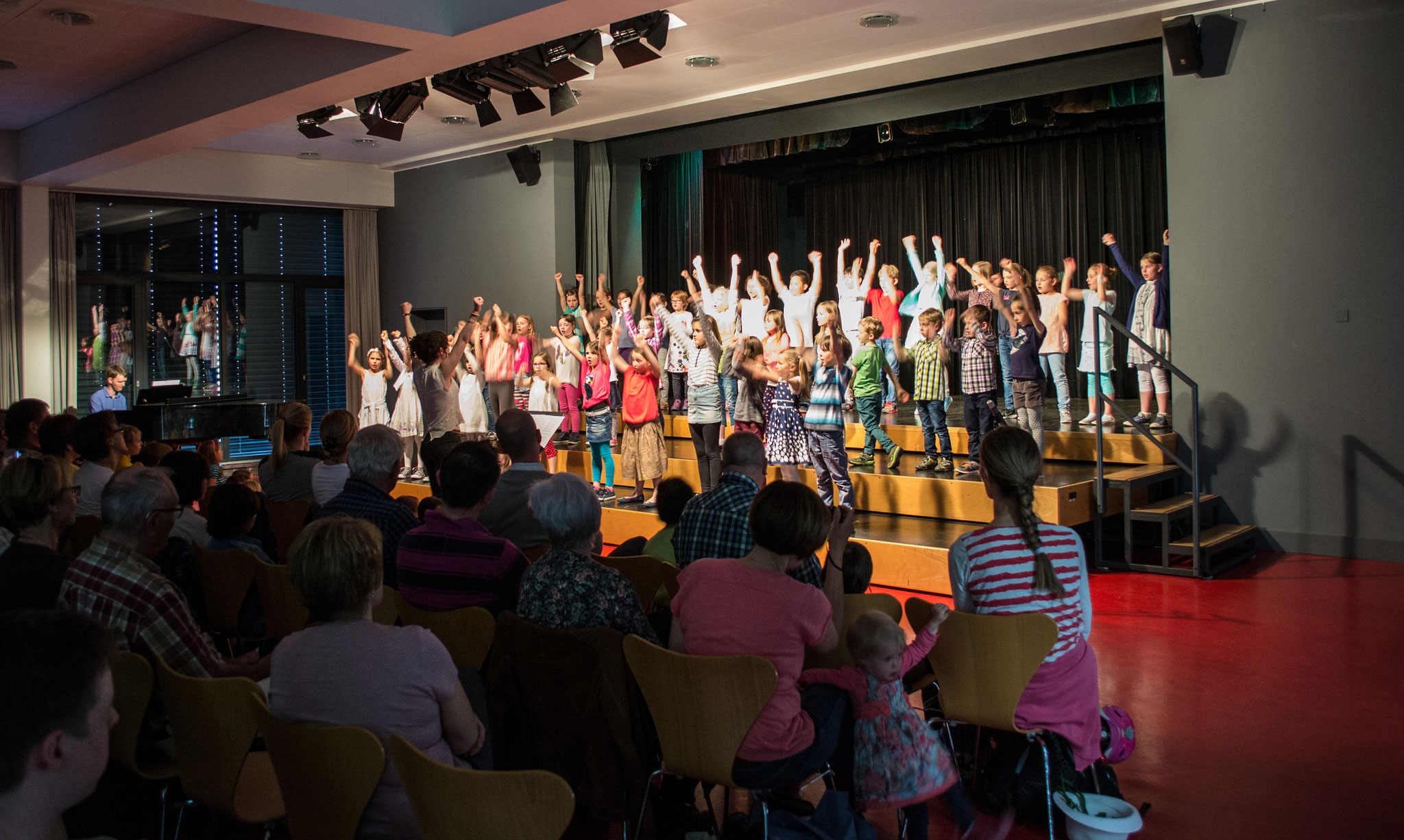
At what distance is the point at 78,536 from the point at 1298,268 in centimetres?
701

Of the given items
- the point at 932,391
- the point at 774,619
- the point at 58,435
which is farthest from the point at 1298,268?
the point at 58,435

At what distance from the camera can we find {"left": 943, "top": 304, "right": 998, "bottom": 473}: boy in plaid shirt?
22.1 feet

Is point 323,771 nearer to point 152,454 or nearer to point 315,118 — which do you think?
point 152,454

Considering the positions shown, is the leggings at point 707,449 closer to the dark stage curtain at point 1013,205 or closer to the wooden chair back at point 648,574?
the wooden chair back at point 648,574

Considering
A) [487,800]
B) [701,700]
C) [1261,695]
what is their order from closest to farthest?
1. [487,800]
2. [701,700]
3. [1261,695]

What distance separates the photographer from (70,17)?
674cm

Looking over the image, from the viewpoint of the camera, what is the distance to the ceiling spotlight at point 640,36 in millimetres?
6852

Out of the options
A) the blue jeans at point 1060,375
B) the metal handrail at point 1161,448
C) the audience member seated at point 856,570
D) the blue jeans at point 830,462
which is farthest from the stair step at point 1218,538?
the audience member seated at point 856,570

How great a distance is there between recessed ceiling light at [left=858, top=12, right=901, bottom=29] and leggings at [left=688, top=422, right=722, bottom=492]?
313cm

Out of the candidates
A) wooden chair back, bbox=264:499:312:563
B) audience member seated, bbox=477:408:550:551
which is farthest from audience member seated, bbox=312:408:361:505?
audience member seated, bbox=477:408:550:551

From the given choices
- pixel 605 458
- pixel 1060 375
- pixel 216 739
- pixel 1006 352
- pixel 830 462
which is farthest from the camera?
pixel 1006 352

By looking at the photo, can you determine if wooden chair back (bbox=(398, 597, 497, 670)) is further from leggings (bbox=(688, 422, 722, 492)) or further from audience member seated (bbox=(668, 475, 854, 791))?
leggings (bbox=(688, 422, 722, 492))

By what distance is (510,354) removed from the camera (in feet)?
29.9

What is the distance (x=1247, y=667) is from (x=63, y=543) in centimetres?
491
